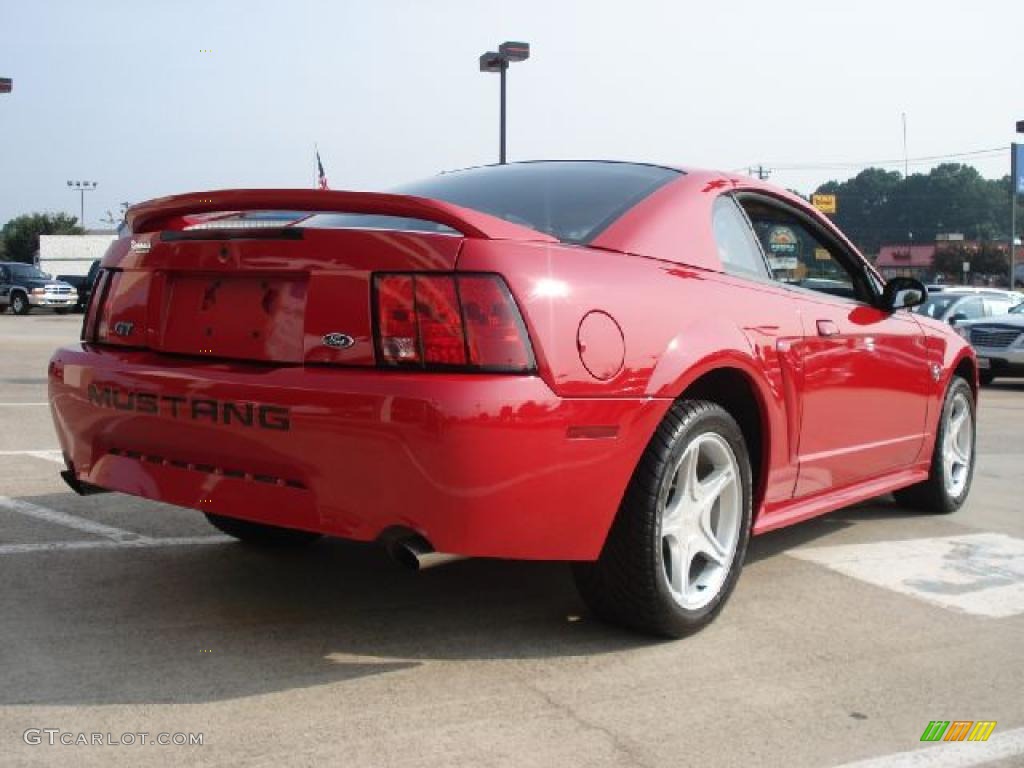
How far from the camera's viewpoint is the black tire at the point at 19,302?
34625 millimetres

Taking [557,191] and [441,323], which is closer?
[441,323]

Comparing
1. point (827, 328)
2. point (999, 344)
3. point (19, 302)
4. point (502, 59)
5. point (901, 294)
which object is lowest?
point (999, 344)

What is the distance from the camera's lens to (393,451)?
298cm

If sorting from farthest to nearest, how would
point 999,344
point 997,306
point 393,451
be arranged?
point 997,306 < point 999,344 < point 393,451

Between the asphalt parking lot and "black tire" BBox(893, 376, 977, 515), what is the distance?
0.66m

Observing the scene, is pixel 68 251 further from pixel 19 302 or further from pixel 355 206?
pixel 355 206

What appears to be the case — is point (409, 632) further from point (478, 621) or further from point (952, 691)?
point (952, 691)

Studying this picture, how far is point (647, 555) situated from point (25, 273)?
3546 cm

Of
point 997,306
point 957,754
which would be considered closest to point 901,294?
point 957,754

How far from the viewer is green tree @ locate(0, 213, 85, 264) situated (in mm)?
100375

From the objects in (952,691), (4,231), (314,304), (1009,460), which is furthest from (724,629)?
(4,231)

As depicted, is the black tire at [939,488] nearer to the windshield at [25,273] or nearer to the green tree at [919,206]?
the windshield at [25,273]

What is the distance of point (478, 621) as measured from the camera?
3688mm

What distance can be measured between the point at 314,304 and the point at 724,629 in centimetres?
165
